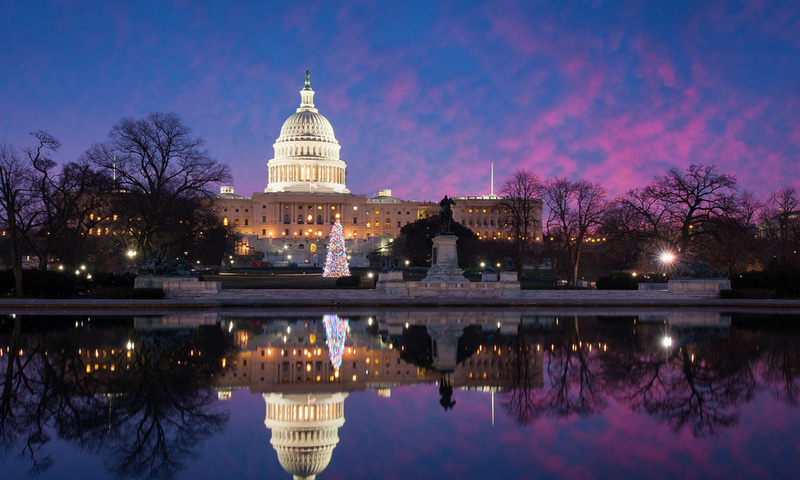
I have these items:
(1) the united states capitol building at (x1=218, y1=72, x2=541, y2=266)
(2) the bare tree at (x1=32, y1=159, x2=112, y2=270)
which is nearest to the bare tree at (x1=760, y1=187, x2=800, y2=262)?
(2) the bare tree at (x1=32, y1=159, x2=112, y2=270)

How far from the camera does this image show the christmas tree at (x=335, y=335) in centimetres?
1502

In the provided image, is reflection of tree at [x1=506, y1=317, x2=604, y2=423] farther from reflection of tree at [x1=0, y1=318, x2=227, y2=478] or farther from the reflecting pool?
reflection of tree at [x1=0, y1=318, x2=227, y2=478]

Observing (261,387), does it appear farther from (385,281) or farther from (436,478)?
(385,281)

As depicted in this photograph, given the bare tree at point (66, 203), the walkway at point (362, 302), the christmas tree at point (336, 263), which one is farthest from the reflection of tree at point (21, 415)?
the christmas tree at point (336, 263)

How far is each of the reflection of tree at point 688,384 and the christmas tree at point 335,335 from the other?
526 centimetres

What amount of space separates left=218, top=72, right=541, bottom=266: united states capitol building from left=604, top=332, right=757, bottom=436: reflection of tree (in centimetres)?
11873

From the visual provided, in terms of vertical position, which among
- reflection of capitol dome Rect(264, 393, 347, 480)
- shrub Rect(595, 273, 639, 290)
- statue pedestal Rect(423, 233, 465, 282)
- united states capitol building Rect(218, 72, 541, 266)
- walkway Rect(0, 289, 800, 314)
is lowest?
reflection of capitol dome Rect(264, 393, 347, 480)

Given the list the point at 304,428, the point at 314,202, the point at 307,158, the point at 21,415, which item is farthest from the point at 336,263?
the point at 307,158

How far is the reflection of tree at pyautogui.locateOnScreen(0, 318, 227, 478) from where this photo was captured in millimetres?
8727

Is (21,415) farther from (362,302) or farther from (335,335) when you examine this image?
(362,302)

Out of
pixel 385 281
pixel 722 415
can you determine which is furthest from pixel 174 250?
pixel 722 415

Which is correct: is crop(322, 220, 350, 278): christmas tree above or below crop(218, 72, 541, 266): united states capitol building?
below

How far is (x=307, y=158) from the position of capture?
490 ft

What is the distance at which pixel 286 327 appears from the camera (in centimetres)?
2139
